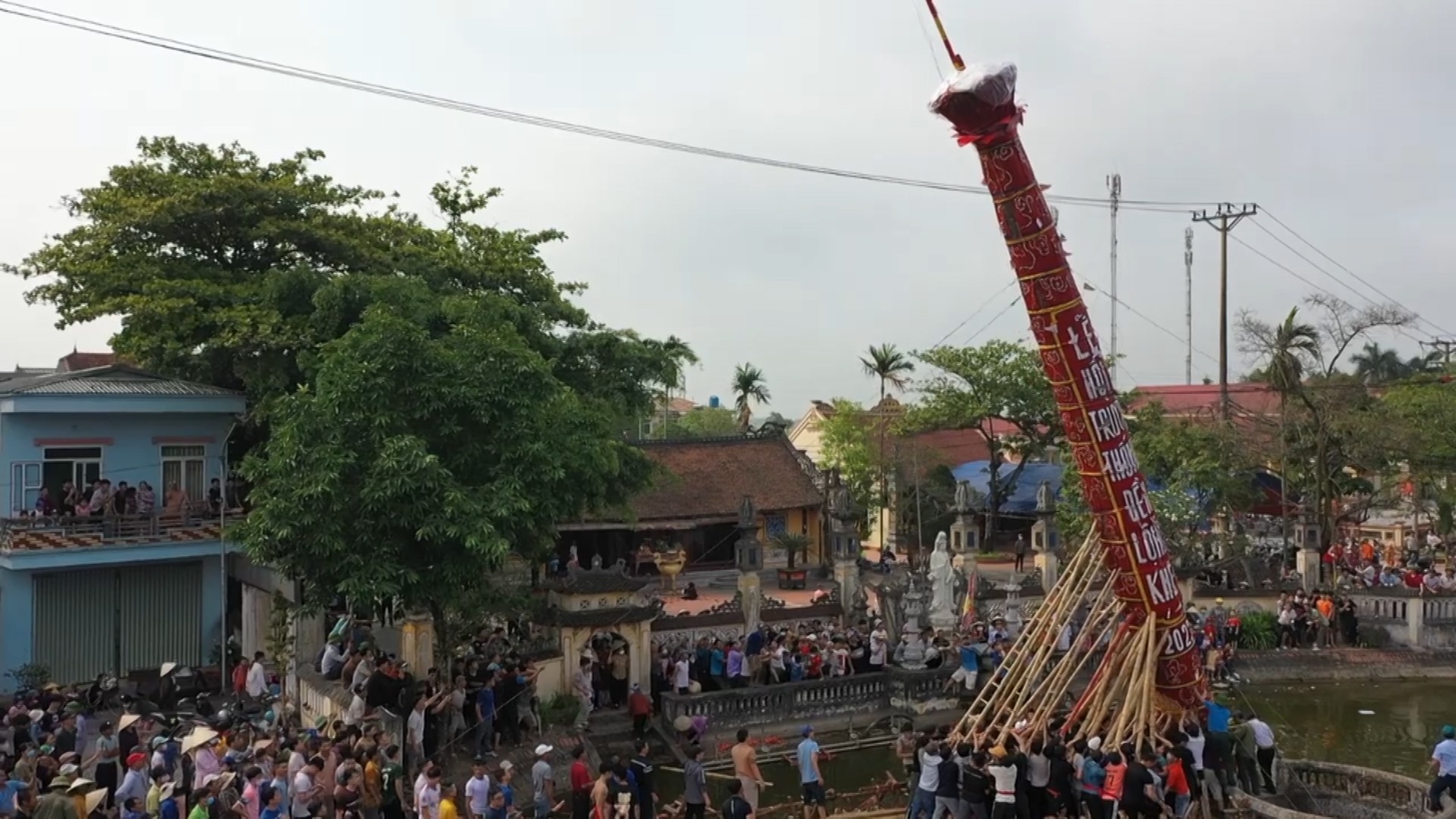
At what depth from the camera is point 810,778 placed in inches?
514

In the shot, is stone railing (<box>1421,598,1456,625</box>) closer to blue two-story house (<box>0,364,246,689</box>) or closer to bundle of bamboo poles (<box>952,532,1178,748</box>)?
bundle of bamboo poles (<box>952,532,1178,748</box>)

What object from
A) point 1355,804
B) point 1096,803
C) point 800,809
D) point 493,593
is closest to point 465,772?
point 493,593

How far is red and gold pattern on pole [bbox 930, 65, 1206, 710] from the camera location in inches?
481

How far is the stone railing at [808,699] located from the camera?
17.0m

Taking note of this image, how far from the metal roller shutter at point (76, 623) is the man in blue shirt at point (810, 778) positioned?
1428cm

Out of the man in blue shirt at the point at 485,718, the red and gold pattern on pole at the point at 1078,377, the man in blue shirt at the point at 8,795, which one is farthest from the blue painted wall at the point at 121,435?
the red and gold pattern on pole at the point at 1078,377

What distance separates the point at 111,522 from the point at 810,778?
1331 cm

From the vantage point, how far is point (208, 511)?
20.3m

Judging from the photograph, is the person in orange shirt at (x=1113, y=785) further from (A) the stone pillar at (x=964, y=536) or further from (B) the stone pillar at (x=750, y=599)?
(A) the stone pillar at (x=964, y=536)

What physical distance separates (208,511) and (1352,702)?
21.8 metres

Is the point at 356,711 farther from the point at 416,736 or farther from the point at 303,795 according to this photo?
the point at 303,795

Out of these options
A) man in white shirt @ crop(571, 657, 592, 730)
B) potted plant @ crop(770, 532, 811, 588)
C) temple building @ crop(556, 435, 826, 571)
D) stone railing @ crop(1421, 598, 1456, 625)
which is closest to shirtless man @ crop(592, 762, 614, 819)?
man in white shirt @ crop(571, 657, 592, 730)

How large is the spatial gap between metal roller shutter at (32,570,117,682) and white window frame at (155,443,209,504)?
1.88 metres

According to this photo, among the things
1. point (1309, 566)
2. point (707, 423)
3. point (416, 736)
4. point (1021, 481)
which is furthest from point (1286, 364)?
point (707, 423)
